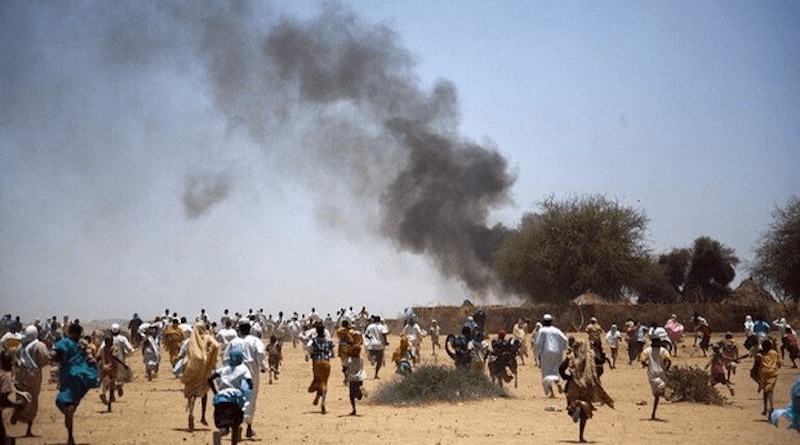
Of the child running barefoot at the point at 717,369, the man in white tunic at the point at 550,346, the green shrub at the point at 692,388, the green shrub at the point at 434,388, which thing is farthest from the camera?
the child running barefoot at the point at 717,369

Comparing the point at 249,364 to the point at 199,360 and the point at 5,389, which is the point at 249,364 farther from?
the point at 5,389

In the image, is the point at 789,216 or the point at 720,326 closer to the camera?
the point at 720,326

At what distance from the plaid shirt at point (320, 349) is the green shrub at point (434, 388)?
3.29 meters

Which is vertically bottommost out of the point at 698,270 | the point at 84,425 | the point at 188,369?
the point at 84,425

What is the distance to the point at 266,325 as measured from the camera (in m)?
44.8

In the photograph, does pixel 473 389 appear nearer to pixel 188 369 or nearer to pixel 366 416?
pixel 366 416

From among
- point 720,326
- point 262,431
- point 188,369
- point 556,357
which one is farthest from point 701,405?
point 720,326

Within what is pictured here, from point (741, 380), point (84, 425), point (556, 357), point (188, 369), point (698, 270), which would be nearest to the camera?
point (188, 369)

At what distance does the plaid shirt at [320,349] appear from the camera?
16.0m

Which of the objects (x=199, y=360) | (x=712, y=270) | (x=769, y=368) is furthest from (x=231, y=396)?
(x=712, y=270)

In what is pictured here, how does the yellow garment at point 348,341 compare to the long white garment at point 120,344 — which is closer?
the yellow garment at point 348,341

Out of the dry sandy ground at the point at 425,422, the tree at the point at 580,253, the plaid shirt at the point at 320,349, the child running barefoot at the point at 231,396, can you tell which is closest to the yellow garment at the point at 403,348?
the dry sandy ground at the point at 425,422

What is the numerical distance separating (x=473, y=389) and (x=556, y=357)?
7.09ft

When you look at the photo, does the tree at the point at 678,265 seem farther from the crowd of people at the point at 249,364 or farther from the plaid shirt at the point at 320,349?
the plaid shirt at the point at 320,349
